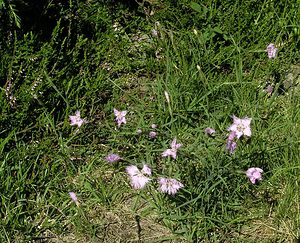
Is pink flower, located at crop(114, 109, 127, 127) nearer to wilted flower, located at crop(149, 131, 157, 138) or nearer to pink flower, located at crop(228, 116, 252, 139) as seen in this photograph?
wilted flower, located at crop(149, 131, 157, 138)

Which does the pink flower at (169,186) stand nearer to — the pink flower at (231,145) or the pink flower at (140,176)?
the pink flower at (140,176)

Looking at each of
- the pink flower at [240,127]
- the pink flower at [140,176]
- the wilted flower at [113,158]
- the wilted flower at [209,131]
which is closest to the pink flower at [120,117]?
the wilted flower at [113,158]

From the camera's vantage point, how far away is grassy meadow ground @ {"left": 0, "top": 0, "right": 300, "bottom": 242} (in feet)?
9.75

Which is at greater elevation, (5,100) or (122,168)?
(5,100)

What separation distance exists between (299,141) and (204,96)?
0.52 metres

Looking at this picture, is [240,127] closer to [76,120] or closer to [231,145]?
[231,145]

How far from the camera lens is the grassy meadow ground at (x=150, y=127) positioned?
9.75 feet

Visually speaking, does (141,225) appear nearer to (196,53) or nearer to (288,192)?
(288,192)

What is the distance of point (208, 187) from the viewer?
2887 mm

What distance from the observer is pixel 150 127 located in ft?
10.7

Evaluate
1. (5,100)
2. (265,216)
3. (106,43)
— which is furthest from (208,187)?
(106,43)

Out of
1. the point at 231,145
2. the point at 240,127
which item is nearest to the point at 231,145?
the point at 231,145

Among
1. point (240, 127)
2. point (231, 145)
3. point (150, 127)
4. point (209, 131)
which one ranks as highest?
point (240, 127)

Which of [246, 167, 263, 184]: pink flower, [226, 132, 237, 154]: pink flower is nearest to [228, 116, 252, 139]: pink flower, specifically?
[226, 132, 237, 154]: pink flower
